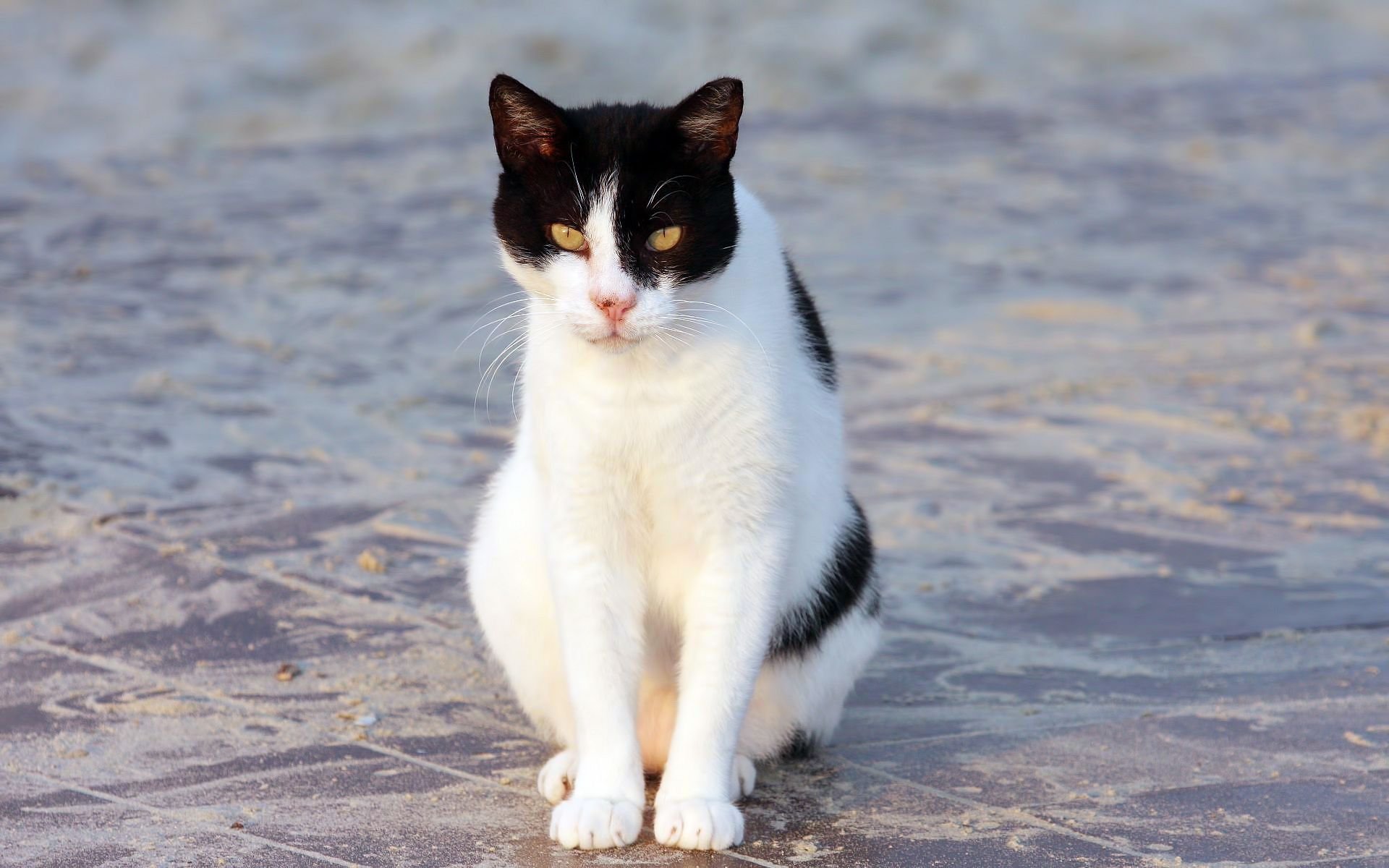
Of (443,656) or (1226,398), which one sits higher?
(1226,398)

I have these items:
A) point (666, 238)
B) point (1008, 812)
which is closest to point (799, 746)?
point (1008, 812)

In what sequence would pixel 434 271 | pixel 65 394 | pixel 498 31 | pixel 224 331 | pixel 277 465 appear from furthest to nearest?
pixel 498 31, pixel 434 271, pixel 224 331, pixel 65 394, pixel 277 465

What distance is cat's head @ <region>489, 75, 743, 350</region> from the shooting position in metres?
2.75

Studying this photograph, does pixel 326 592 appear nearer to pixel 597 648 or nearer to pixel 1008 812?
pixel 597 648

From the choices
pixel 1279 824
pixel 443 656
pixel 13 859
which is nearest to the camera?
pixel 13 859

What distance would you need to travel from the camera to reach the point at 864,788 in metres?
3.16

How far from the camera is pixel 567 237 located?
279 centimetres

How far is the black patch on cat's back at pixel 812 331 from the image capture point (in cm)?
310

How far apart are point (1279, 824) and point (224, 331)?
199 inches

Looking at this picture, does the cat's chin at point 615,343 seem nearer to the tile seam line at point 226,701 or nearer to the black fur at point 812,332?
the black fur at point 812,332

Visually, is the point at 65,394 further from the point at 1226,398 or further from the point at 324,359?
the point at 1226,398

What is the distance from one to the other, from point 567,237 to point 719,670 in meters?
0.83

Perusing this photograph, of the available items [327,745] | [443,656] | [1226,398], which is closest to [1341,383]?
[1226,398]

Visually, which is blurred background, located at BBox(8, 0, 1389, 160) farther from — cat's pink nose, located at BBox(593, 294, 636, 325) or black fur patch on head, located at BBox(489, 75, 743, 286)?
cat's pink nose, located at BBox(593, 294, 636, 325)
